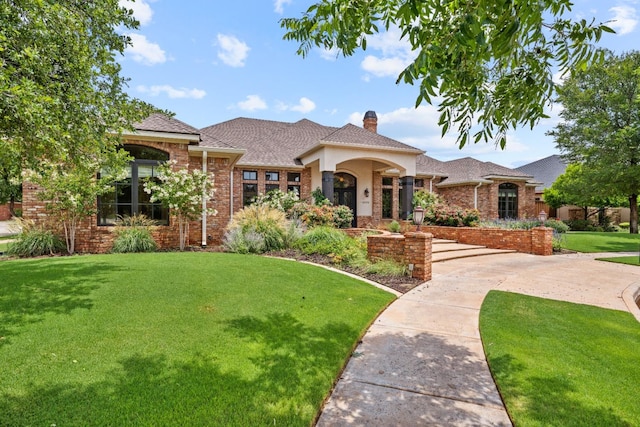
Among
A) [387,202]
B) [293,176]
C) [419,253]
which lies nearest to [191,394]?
[419,253]

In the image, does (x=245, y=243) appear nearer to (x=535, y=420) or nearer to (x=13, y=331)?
(x=13, y=331)

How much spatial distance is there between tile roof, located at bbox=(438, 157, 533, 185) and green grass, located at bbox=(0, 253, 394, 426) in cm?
1670

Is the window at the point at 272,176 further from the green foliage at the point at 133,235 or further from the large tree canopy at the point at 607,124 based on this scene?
the large tree canopy at the point at 607,124

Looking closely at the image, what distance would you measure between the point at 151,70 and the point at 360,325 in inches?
293

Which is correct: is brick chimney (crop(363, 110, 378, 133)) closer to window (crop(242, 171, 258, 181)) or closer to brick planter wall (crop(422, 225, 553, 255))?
window (crop(242, 171, 258, 181))

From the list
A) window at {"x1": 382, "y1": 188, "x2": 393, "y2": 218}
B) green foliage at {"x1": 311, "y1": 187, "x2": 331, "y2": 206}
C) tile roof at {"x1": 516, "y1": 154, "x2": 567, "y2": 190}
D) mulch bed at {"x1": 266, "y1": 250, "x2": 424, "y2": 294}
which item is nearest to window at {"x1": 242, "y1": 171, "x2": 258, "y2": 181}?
green foliage at {"x1": 311, "y1": 187, "x2": 331, "y2": 206}

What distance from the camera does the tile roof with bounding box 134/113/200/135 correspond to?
10.6 meters

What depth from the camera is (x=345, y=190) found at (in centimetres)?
1750

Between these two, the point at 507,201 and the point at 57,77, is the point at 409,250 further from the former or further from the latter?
the point at 507,201

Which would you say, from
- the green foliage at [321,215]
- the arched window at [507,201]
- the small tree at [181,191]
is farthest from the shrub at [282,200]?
the arched window at [507,201]

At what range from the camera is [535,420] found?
2.53m

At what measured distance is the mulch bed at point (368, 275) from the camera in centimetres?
679

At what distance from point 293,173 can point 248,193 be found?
2.54 m

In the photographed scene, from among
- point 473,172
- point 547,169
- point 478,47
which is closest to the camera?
point 478,47
